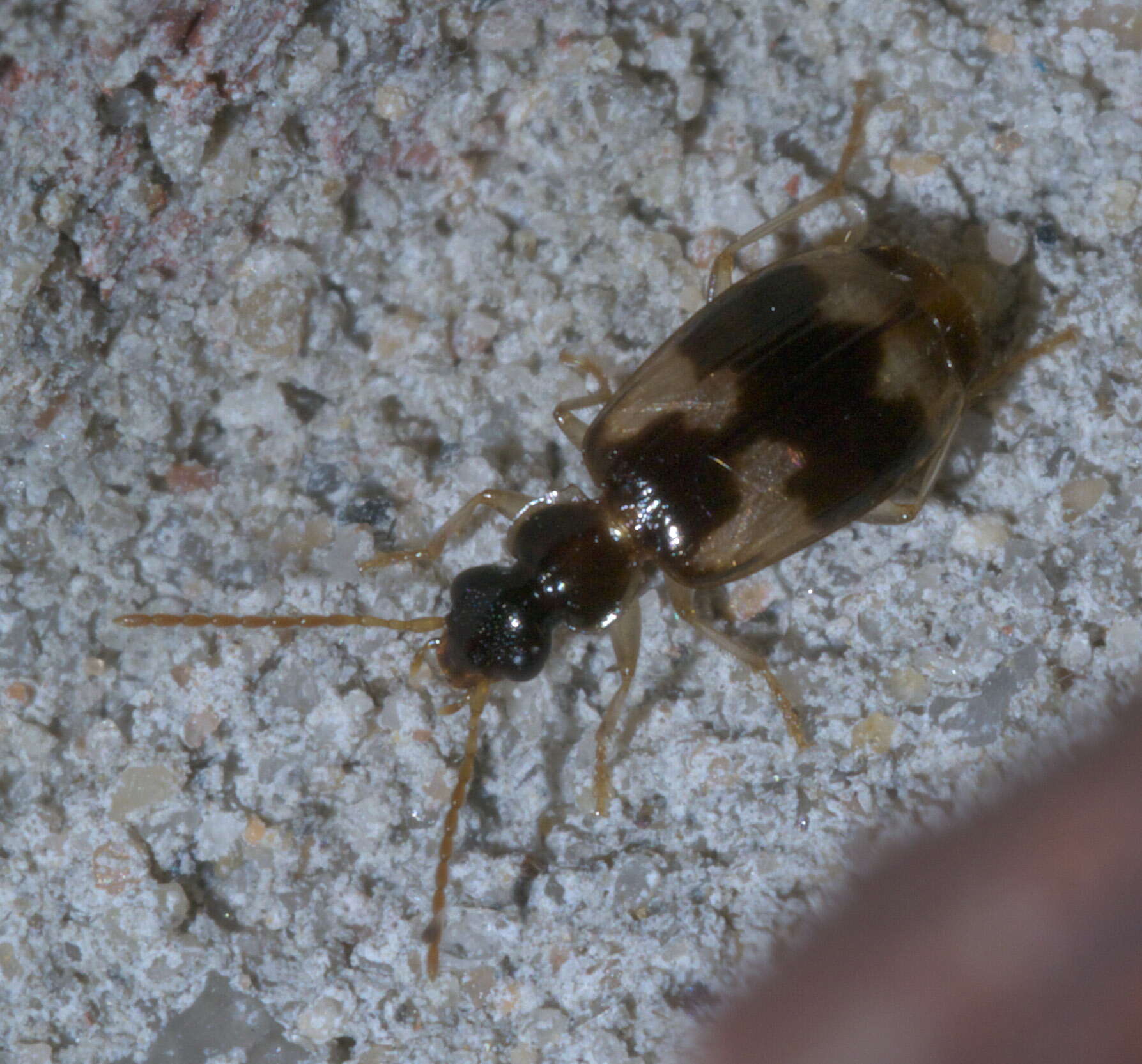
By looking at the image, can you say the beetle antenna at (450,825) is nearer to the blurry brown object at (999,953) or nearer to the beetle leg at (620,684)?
the beetle leg at (620,684)

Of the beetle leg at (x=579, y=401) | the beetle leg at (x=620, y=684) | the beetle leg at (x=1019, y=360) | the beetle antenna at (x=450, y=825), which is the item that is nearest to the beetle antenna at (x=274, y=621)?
the beetle antenna at (x=450, y=825)

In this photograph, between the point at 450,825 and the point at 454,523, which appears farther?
the point at 454,523

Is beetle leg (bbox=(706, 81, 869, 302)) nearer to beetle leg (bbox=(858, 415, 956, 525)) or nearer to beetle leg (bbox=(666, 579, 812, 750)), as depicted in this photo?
beetle leg (bbox=(858, 415, 956, 525))

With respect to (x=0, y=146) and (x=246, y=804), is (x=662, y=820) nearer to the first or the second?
(x=246, y=804)

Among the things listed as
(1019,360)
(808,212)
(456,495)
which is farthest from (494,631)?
(1019,360)

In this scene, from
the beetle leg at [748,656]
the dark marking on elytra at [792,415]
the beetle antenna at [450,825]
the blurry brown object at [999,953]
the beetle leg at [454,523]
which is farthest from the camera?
the beetle leg at [454,523]

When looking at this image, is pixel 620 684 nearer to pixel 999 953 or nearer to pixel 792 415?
pixel 792 415
